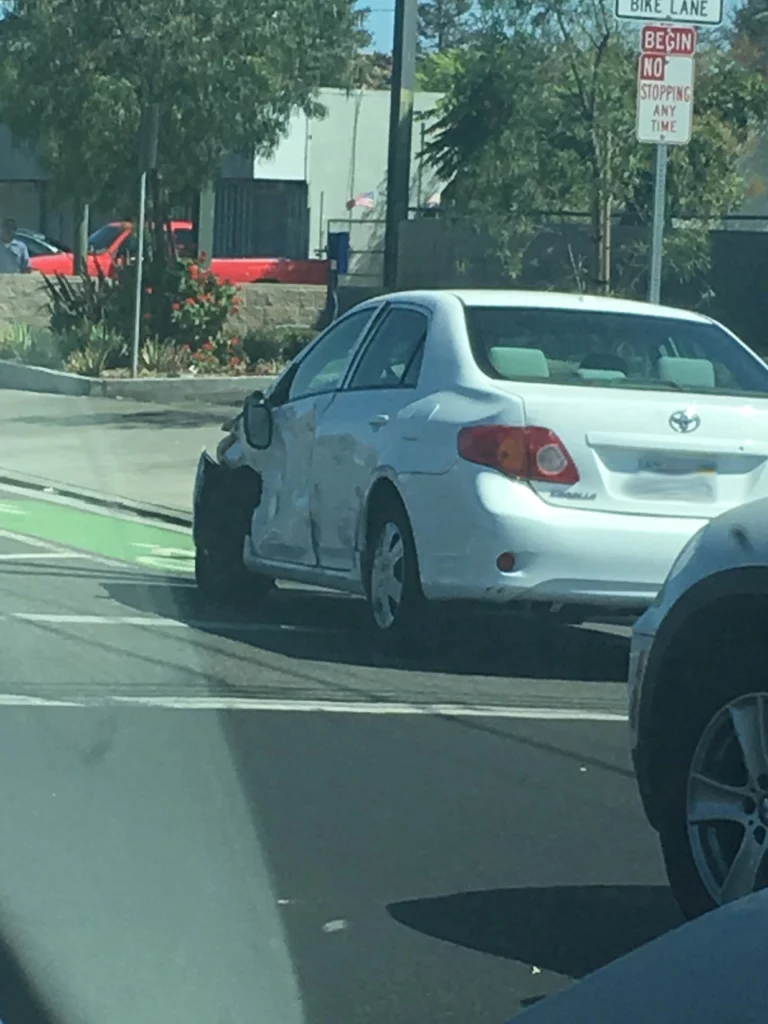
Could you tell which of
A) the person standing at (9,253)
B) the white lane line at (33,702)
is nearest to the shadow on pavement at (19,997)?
the white lane line at (33,702)

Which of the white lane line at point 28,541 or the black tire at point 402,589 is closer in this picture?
the black tire at point 402,589

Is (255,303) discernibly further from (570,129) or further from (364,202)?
(364,202)

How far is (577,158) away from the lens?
18891 millimetres

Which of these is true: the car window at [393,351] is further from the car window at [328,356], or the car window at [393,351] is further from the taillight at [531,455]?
the taillight at [531,455]

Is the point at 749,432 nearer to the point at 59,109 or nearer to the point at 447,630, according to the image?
the point at 447,630

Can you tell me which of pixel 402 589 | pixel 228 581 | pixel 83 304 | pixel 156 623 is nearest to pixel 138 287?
pixel 83 304

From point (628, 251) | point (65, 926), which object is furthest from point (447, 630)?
point (628, 251)

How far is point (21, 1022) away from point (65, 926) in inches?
24.4

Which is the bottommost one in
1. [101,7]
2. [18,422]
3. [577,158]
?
[18,422]

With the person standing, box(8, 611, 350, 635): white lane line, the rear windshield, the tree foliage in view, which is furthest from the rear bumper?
the person standing

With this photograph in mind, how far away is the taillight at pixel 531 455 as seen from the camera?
8141 millimetres

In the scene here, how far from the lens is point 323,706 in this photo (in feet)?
26.1

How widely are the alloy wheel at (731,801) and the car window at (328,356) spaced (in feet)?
16.8

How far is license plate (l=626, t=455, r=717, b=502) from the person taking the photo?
8.23 metres
